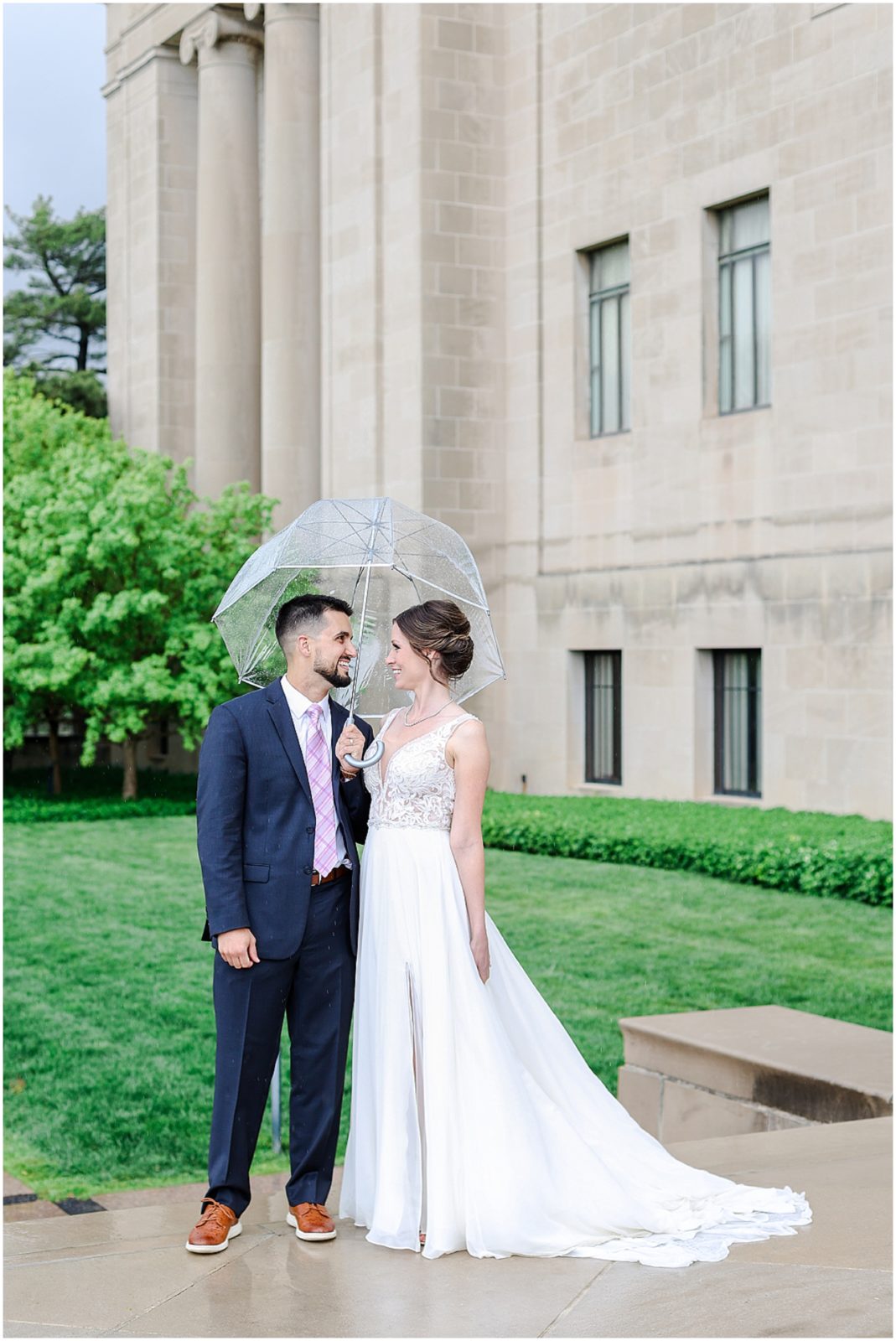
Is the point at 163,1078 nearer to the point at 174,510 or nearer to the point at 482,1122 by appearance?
the point at 482,1122

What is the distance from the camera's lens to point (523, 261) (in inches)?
945

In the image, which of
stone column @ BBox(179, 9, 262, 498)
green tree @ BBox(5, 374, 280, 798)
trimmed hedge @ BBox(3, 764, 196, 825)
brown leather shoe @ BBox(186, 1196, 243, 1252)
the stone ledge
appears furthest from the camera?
stone column @ BBox(179, 9, 262, 498)

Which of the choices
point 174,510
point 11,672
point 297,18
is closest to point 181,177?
point 297,18

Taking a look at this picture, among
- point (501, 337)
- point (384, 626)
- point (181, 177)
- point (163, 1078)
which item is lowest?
point (163, 1078)

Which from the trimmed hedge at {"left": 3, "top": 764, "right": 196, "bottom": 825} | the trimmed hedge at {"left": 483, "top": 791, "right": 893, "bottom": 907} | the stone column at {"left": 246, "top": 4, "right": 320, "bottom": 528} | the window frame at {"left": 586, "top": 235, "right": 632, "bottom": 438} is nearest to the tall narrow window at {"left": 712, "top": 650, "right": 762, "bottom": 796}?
the trimmed hedge at {"left": 483, "top": 791, "right": 893, "bottom": 907}

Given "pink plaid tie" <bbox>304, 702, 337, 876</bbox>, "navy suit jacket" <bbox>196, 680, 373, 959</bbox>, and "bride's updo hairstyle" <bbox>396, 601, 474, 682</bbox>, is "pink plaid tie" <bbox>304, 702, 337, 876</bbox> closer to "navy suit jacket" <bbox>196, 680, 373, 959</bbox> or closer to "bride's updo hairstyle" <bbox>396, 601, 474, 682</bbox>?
"navy suit jacket" <bbox>196, 680, 373, 959</bbox>

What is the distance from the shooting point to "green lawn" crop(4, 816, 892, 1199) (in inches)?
368

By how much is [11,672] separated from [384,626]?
65.1 feet

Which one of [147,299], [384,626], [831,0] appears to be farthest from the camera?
[147,299]

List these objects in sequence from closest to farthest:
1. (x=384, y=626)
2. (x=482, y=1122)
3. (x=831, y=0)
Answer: (x=482, y=1122)
(x=384, y=626)
(x=831, y=0)

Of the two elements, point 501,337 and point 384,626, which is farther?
point 501,337

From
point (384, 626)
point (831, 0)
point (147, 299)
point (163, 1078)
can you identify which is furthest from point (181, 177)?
point (384, 626)

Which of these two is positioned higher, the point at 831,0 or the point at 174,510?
the point at 831,0

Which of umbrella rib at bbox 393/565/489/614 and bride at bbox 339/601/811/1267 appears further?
umbrella rib at bbox 393/565/489/614
